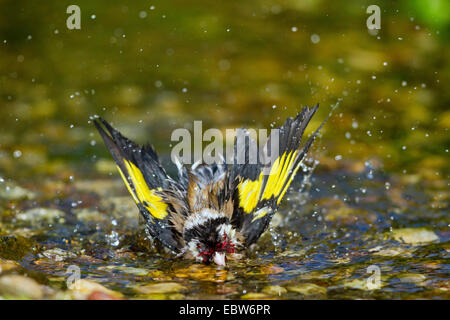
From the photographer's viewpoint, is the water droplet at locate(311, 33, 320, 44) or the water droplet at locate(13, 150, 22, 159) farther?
the water droplet at locate(311, 33, 320, 44)

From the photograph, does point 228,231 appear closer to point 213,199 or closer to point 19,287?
point 213,199

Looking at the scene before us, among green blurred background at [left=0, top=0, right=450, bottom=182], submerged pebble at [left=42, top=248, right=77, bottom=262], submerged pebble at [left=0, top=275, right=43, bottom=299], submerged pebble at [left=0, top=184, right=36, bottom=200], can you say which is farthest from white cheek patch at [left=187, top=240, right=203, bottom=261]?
green blurred background at [left=0, top=0, right=450, bottom=182]

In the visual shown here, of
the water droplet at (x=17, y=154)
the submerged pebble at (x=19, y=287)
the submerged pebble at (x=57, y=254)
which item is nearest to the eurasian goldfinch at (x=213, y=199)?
the submerged pebble at (x=57, y=254)

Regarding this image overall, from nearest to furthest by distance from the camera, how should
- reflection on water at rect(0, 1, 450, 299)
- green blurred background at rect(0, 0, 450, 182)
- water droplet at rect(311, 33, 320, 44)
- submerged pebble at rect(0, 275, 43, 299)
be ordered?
submerged pebble at rect(0, 275, 43, 299)
reflection on water at rect(0, 1, 450, 299)
green blurred background at rect(0, 0, 450, 182)
water droplet at rect(311, 33, 320, 44)

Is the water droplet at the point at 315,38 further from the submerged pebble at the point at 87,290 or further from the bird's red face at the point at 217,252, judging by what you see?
the submerged pebble at the point at 87,290

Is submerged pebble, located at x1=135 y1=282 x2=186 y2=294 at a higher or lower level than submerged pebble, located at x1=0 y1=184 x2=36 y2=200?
lower

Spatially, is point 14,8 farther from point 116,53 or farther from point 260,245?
point 260,245

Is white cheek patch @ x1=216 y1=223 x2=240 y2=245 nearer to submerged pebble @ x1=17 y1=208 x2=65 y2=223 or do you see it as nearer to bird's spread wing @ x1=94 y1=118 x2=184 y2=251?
bird's spread wing @ x1=94 y1=118 x2=184 y2=251
